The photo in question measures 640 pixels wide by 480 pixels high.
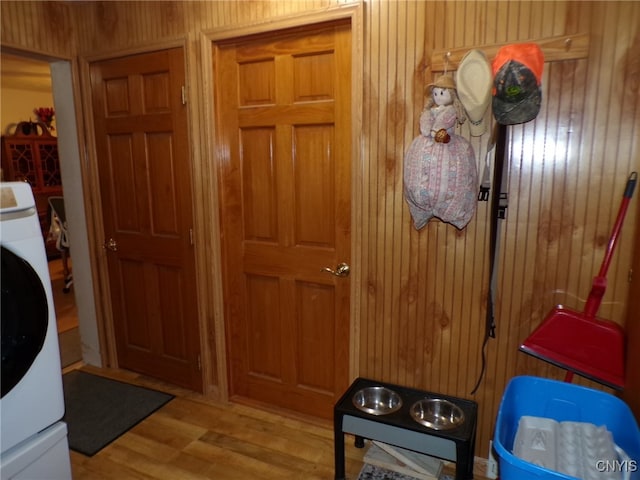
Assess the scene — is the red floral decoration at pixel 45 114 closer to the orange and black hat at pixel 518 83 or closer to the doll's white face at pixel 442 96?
the doll's white face at pixel 442 96

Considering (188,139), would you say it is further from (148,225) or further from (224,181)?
(148,225)

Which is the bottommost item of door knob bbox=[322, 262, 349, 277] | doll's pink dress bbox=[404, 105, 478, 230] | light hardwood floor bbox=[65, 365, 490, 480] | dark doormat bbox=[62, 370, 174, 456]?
light hardwood floor bbox=[65, 365, 490, 480]

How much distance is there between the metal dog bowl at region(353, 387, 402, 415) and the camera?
1859 mm

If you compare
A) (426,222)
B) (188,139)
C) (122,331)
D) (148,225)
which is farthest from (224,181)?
(122,331)

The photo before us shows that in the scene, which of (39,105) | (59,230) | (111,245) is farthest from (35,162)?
(111,245)

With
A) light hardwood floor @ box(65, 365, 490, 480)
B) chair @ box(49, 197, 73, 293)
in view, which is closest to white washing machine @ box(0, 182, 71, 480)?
light hardwood floor @ box(65, 365, 490, 480)

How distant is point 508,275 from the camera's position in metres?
1.79

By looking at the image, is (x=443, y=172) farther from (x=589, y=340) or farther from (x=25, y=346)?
(x=25, y=346)

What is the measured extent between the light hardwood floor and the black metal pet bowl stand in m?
0.27

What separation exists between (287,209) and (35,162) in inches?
196

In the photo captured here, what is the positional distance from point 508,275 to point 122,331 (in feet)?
7.92

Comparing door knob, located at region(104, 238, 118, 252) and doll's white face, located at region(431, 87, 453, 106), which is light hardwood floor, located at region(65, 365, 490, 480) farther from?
doll's white face, located at region(431, 87, 453, 106)

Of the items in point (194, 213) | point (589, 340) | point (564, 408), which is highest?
point (194, 213)

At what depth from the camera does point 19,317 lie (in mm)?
1403
